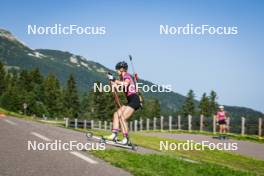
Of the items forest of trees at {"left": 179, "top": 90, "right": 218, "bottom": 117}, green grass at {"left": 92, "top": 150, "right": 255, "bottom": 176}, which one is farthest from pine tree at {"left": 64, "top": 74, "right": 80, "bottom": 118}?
green grass at {"left": 92, "top": 150, "right": 255, "bottom": 176}

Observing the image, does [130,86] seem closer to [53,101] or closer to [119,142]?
[119,142]

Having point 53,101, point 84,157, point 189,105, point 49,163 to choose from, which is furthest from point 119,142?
point 53,101

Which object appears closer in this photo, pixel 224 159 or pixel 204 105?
pixel 224 159

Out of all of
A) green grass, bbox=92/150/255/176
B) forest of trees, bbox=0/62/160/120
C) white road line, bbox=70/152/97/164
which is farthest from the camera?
forest of trees, bbox=0/62/160/120

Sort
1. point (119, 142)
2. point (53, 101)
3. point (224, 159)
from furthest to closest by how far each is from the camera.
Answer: point (53, 101)
point (224, 159)
point (119, 142)

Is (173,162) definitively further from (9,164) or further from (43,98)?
(43,98)

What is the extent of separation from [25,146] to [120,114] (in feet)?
9.60

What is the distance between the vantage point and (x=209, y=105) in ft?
410

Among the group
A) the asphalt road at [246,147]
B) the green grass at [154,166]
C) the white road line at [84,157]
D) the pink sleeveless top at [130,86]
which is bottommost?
the asphalt road at [246,147]

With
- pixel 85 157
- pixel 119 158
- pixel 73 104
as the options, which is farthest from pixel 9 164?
pixel 73 104

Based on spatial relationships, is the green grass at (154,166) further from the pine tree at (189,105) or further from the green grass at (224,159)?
the pine tree at (189,105)

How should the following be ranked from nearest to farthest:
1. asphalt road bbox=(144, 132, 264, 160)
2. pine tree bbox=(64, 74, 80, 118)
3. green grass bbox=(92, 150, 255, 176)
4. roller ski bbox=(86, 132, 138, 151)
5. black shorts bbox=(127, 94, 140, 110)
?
green grass bbox=(92, 150, 255, 176), black shorts bbox=(127, 94, 140, 110), roller ski bbox=(86, 132, 138, 151), asphalt road bbox=(144, 132, 264, 160), pine tree bbox=(64, 74, 80, 118)

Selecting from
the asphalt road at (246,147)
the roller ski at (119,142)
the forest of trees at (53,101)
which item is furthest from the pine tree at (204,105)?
the roller ski at (119,142)

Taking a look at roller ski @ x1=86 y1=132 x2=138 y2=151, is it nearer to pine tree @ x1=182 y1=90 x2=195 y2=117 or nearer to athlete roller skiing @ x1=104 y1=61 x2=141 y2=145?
athlete roller skiing @ x1=104 y1=61 x2=141 y2=145
